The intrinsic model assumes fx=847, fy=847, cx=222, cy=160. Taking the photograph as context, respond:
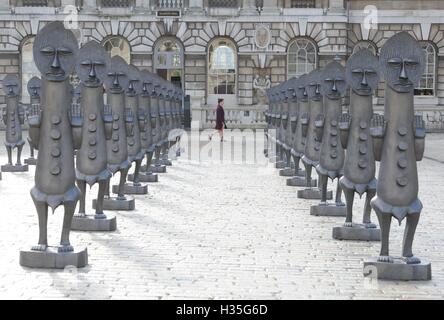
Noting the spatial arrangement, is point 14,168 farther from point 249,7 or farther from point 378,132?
point 249,7

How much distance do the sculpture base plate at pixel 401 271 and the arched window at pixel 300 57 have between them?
3502 cm

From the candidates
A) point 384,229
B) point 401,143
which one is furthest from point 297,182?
point 401,143

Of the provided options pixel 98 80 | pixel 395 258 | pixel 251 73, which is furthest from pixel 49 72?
pixel 251 73

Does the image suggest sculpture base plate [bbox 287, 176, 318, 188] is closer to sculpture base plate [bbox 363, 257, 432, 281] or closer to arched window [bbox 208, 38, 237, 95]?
sculpture base plate [bbox 363, 257, 432, 281]

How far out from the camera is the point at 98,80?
1047 cm

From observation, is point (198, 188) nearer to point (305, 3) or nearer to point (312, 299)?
point (312, 299)

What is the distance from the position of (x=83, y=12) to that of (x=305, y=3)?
11.2m

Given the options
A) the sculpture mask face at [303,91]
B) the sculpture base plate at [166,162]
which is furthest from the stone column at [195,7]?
the sculpture mask face at [303,91]

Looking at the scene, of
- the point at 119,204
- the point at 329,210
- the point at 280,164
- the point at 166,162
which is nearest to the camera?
the point at 329,210

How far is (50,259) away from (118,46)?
3532cm

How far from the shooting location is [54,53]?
838cm

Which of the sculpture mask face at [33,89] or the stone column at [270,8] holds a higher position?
the stone column at [270,8]

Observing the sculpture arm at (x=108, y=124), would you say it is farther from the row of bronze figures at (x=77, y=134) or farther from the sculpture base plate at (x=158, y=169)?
the sculpture base plate at (x=158, y=169)

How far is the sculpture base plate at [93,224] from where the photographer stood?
35.1 ft
